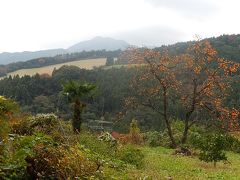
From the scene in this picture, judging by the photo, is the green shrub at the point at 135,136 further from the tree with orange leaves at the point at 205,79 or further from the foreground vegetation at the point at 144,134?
the tree with orange leaves at the point at 205,79

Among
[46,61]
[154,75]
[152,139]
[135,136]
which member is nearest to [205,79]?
[154,75]

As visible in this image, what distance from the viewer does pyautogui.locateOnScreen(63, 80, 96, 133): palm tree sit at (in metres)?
27.8

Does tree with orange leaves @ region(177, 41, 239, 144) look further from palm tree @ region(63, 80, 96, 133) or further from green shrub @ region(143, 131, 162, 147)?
palm tree @ region(63, 80, 96, 133)

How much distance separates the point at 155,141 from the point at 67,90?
7885 mm

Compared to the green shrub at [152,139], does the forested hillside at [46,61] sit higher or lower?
higher

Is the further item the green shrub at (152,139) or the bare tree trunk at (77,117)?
the green shrub at (152,139)

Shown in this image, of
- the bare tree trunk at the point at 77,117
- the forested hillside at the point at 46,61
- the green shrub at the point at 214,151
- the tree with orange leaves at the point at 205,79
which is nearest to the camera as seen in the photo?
the green shrub at the point at 214,151

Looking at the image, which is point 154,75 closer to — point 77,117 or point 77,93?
point 77,93

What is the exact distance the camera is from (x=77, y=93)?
28188 millimetres

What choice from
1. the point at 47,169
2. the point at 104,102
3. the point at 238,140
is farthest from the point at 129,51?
the point at 104,102

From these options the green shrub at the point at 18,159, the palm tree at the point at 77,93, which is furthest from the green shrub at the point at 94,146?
the palm tree at the point at 77,93

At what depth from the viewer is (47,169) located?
8.28 m

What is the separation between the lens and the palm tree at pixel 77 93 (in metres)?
27.8

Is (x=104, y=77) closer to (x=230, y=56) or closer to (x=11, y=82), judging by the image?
(x=11, y=82)
